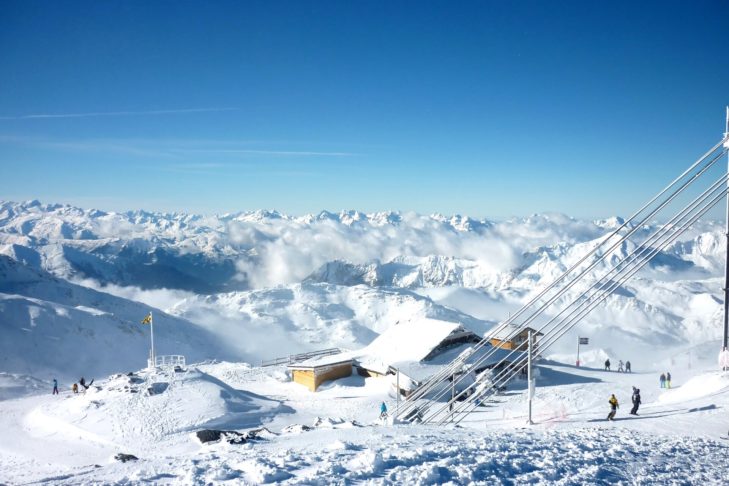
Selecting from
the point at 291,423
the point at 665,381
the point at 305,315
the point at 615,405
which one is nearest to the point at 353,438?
the point at 615,405

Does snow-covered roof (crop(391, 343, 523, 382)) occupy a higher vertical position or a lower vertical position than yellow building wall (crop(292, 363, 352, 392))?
higher

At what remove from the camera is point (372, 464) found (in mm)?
10750

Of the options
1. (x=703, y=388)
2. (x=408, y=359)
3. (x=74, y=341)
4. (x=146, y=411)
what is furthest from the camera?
(x=74, y=341)

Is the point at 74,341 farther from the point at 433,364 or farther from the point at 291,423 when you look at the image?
the point at 433,364

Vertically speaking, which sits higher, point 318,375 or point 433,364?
point 433,364

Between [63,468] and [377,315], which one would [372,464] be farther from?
[377,315]

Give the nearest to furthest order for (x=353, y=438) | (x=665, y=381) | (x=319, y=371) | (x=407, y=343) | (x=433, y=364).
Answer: (x=353, y=438) < (x=665, y=381) < (x=433, y=364) < (x=319, y=371) < (x=407, y=343)

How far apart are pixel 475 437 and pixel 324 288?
115m

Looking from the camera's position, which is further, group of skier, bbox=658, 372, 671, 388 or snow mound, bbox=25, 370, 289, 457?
group of skier, bbox=658, 372, 671, 388

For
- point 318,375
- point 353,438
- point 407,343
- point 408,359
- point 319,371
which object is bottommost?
point 318,375

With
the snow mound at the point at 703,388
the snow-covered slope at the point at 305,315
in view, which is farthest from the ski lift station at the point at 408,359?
the snow-covered slope at the point at 305,315

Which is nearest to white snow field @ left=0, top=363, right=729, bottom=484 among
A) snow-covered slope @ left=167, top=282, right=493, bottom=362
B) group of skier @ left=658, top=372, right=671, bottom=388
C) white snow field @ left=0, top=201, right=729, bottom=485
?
white snow field @ left=0, top=201, right=729, bottom=485

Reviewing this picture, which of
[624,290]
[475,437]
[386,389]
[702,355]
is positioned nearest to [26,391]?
[386,389]

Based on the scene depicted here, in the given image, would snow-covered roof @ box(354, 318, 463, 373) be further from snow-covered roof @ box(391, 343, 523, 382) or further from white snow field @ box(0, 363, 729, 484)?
white snow field @ box(0, 363, 729, 484)
